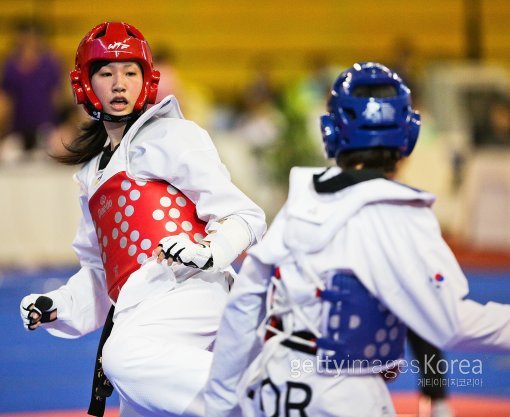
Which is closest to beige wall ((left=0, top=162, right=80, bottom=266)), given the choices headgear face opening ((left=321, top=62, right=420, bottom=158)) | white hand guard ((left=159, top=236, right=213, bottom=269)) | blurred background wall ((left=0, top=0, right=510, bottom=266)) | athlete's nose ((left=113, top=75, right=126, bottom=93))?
blurred background wall ((left=0, top=0, right=510, bottom=266))

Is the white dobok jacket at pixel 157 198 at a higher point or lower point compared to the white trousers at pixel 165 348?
higher

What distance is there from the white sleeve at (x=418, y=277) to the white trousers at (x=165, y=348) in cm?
89

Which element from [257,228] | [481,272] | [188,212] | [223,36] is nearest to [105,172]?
[188,212]

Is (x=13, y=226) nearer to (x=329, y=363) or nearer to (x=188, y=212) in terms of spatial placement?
(x=188, y=212)

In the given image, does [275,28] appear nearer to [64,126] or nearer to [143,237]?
[64,126]

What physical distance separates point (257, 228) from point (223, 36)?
532 inches

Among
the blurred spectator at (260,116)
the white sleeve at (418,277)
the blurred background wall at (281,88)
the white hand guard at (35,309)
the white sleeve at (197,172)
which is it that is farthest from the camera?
the blurred spectator at (260,116)

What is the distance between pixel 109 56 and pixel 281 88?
11.9 meters

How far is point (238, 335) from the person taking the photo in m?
3.62

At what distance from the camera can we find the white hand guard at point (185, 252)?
3.91m

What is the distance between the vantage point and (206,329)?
13.8 ft

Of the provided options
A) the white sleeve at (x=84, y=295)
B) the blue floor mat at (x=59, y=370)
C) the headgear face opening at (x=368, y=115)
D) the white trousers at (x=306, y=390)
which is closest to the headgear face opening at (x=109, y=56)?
the white sleeve at (x=84, y=295)

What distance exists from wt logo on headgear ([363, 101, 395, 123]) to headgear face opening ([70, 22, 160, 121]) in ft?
4.62

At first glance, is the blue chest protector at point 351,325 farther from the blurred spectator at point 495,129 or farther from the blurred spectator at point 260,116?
the blurred spectator at point 495,129
